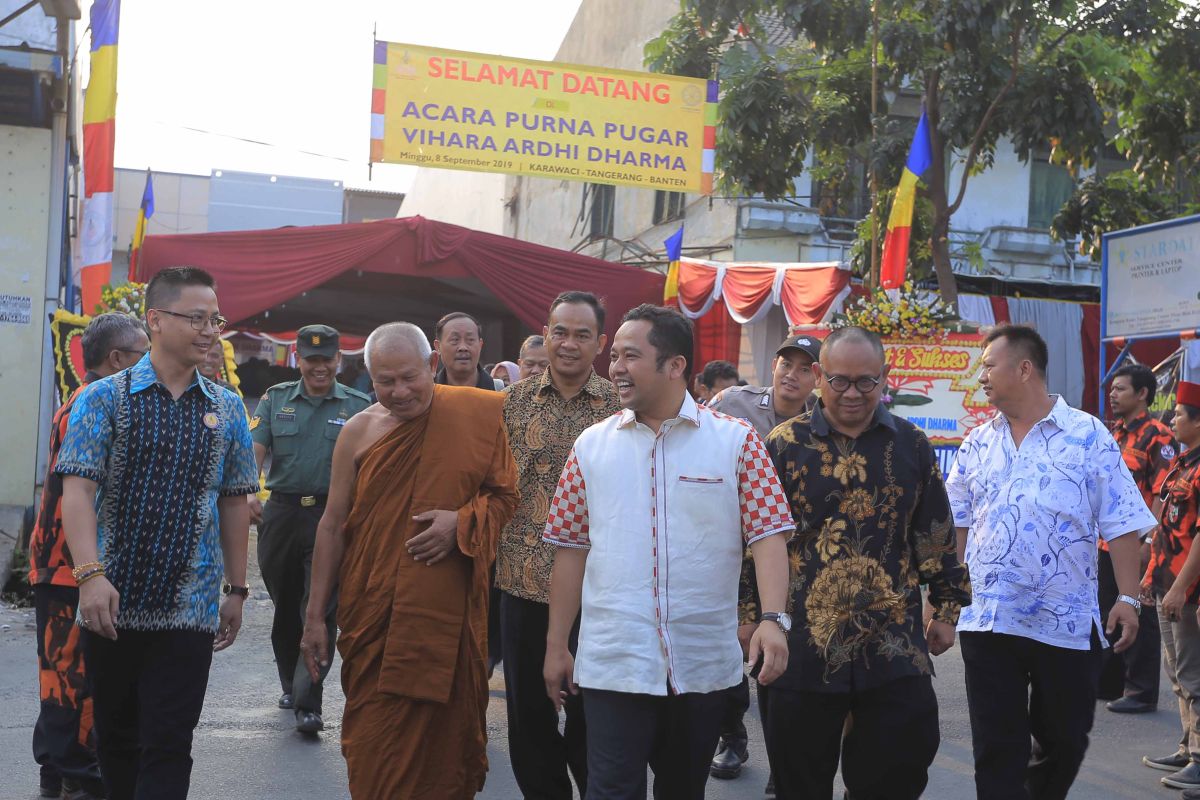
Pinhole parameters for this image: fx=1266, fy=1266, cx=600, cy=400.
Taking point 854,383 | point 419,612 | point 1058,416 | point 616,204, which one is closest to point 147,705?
point 419,612

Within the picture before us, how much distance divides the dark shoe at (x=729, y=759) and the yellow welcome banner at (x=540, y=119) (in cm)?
872

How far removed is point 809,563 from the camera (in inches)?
151

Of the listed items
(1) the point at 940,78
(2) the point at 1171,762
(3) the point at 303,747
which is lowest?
(3) the point at 303,747

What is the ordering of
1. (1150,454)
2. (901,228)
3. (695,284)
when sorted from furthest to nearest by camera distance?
(695,284) < (901,228) < (1150,454)

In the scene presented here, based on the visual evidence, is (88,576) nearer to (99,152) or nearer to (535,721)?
(535,721)

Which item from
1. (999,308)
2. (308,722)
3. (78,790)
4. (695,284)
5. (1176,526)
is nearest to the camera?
(78,790)

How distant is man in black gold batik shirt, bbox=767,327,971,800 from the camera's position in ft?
12.3

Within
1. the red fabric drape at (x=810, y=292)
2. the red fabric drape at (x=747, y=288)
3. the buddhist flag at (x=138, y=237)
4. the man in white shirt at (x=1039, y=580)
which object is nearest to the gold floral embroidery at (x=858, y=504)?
the man in white shirt at (x=1039, y=580)

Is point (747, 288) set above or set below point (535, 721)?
above

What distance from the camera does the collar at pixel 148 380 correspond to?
3932 millimetres

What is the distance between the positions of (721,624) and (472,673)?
111cm

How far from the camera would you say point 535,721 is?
4.36 m

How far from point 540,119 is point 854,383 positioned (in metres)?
10.2

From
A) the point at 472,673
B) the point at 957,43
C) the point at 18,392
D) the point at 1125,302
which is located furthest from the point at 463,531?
the point at 957,43
